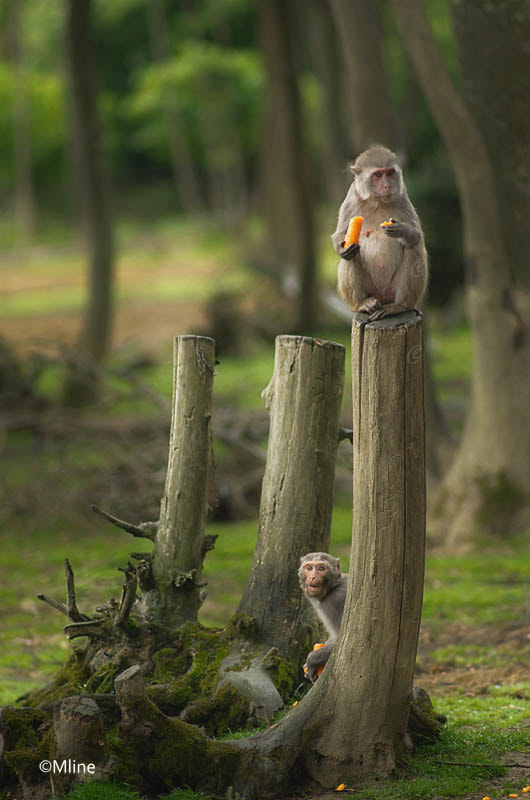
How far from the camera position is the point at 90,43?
743 inches

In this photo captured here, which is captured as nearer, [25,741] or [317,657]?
[25,741]

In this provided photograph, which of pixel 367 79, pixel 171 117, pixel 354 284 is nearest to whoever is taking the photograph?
pixel 354 284

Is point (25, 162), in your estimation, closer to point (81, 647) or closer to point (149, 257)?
point (149, 257)

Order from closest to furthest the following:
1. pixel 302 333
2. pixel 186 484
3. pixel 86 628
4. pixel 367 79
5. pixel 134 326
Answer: pixel 86 628 → pixel 186 484 → pixel 367 79 → pixel 302 333 → pixel 134 326

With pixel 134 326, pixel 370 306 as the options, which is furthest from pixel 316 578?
pixel 134 326

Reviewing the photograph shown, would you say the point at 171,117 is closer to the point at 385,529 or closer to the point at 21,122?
the point at 21,122

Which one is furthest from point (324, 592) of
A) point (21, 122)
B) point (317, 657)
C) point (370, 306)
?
point (21, 122)

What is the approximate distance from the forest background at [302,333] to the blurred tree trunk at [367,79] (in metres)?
0.03

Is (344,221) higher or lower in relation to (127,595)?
higher

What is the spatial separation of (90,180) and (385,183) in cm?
1399

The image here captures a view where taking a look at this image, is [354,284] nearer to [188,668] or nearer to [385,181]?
[385,181]

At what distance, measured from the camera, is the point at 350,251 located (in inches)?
238

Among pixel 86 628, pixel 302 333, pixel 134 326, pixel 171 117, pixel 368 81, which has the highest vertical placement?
pixel 171 117

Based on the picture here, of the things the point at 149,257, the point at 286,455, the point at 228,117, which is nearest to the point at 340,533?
the point at 286,455
